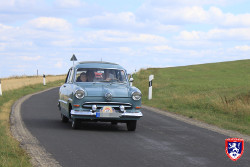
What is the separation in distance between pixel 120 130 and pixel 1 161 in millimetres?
5099

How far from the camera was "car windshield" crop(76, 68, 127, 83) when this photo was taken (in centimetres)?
1201

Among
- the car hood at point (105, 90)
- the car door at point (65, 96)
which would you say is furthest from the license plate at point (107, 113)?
the car door at point (65, 96)

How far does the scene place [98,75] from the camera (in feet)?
39.6

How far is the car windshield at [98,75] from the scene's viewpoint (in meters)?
12.0

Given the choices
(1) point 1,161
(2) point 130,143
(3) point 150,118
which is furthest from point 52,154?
(3) point 150,118

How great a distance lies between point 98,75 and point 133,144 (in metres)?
3.54

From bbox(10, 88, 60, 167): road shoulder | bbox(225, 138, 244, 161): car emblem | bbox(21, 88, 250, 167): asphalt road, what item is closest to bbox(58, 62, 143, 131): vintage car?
bbox(21, 88, 250, 167): asphalt road

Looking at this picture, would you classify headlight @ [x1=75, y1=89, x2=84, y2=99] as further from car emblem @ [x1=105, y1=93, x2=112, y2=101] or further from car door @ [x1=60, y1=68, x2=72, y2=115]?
car door @ [x1=60, y1=68, x2=72, y2=115]

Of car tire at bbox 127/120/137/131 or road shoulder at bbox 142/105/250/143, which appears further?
car tire at bbox 127/120/137/131

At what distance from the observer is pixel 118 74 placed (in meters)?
12.3

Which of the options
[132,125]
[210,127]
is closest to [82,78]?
[132,125]

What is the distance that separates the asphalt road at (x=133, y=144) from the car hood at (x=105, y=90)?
885mm

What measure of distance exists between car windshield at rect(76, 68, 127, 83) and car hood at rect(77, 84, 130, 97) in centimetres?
73

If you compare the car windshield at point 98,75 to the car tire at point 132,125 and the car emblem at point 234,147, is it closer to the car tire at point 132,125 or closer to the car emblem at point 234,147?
the car tire at point 132,125
